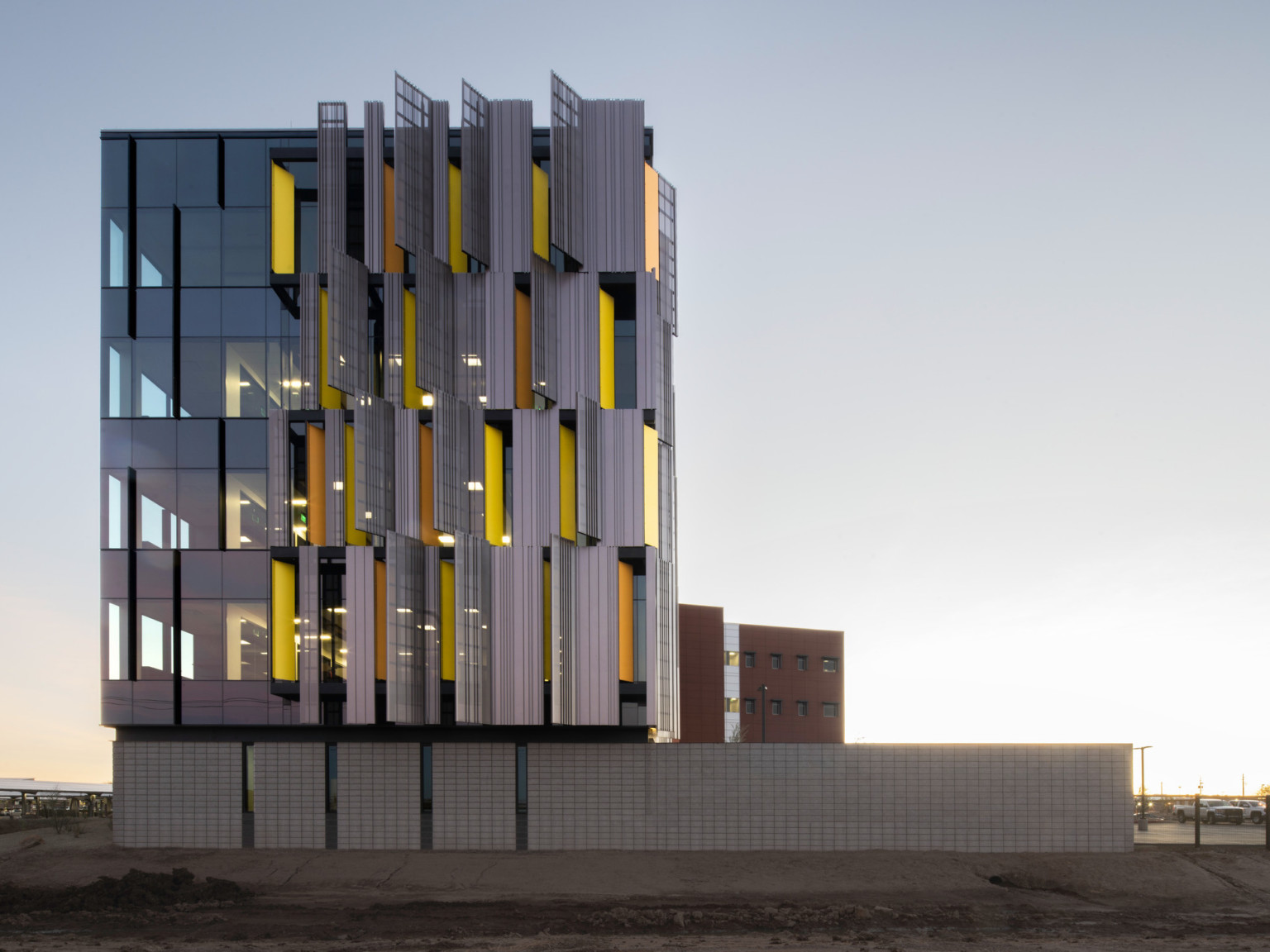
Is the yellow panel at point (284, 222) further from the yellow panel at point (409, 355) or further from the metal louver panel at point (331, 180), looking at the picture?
the yellow panel at point (409, 355)

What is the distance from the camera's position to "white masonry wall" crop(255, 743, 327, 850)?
32.4 meters

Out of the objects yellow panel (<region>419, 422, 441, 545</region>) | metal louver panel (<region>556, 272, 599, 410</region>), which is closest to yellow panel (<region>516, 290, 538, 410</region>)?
metal louver panel (<region>556, 272, 599, 410</region>)

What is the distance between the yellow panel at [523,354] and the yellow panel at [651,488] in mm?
3595

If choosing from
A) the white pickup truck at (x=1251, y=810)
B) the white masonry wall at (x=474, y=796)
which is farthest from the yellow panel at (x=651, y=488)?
the white pickup truck at (x=1251, y=810)

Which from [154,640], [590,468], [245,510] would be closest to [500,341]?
[590,468]

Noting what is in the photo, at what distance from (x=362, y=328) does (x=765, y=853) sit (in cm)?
1896

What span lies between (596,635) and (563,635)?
0.92 meters

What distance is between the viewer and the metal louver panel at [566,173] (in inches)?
1302

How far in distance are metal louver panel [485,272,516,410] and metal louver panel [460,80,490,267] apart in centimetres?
89

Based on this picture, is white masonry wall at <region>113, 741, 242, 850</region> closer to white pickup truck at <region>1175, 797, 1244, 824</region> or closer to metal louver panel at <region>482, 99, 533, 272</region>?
metal louver panel at <region>482, 99, 533, 272</region>

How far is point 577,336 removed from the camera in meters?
33.5

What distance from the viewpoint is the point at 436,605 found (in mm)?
32344

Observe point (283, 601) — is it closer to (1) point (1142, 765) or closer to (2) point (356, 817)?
(2) point (356, 817)

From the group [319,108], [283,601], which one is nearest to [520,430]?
[283,601]
